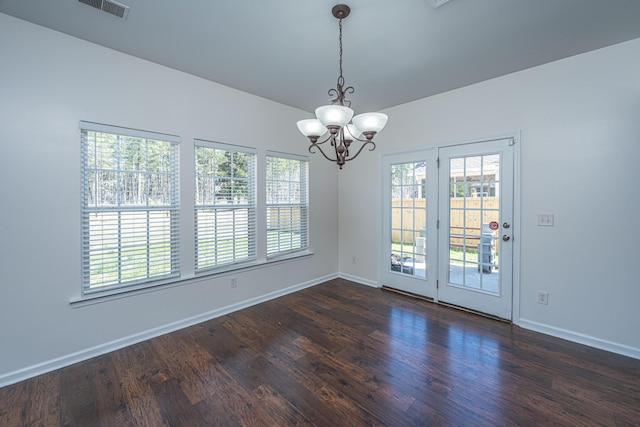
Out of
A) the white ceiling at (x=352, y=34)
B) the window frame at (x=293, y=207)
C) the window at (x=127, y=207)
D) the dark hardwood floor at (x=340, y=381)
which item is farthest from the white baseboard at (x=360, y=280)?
the white ceiling at (x=352, y=34)

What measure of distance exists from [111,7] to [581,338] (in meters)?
4.89

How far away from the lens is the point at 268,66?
2.78 meters

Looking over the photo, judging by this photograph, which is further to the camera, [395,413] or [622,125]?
[622,125]

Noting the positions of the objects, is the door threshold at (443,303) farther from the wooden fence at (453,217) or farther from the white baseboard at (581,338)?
the wooden fence at (453,217)

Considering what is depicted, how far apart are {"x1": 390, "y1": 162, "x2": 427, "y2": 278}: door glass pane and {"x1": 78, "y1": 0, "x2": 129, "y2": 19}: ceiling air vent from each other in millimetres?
3388

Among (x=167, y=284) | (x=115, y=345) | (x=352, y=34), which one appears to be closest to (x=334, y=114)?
(x=352, y=34)

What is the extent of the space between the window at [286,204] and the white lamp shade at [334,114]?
2.16 metres

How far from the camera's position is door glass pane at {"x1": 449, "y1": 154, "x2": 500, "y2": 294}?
10.4 feet

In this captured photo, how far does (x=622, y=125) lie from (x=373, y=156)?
8.59 ft

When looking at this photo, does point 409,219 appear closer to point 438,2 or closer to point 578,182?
point 578,182

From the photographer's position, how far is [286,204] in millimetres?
3988

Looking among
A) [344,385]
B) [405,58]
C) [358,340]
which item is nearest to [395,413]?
[344,385]

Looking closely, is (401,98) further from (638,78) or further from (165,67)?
(165,67)

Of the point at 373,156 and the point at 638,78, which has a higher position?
the point at 638,78
